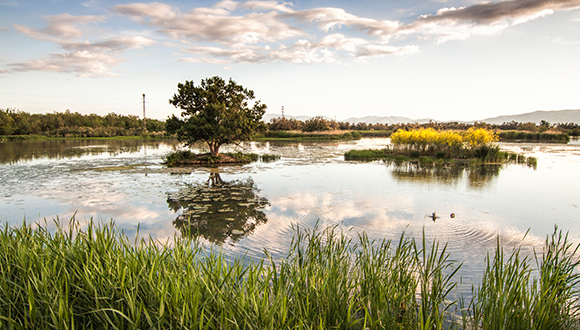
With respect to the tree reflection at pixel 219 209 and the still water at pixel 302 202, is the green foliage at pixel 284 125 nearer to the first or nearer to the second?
the still water at pixel 302 202

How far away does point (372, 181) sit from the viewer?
1373 cm

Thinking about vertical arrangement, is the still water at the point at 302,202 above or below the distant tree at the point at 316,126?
below

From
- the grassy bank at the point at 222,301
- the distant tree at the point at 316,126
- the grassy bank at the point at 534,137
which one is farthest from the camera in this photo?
the distant tree at the point at 316,126

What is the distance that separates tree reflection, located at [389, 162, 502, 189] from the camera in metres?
13.7

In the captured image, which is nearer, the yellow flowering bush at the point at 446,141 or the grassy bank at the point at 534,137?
the yellow flowering bush at the point at 446,141

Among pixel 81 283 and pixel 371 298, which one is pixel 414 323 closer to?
pixel 371 298

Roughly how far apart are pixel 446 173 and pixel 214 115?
13.1 meters

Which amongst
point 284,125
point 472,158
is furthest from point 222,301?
point 284,125

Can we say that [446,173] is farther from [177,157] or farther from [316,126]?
[316,126]

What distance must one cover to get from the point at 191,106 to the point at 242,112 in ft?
10.4

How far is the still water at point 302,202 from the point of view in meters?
6.86

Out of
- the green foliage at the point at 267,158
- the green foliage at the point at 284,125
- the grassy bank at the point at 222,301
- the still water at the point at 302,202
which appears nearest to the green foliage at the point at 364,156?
the green foliage at the point at 267,158

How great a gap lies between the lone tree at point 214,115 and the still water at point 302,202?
2.47 metres

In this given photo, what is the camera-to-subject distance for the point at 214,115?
18.9 metres
